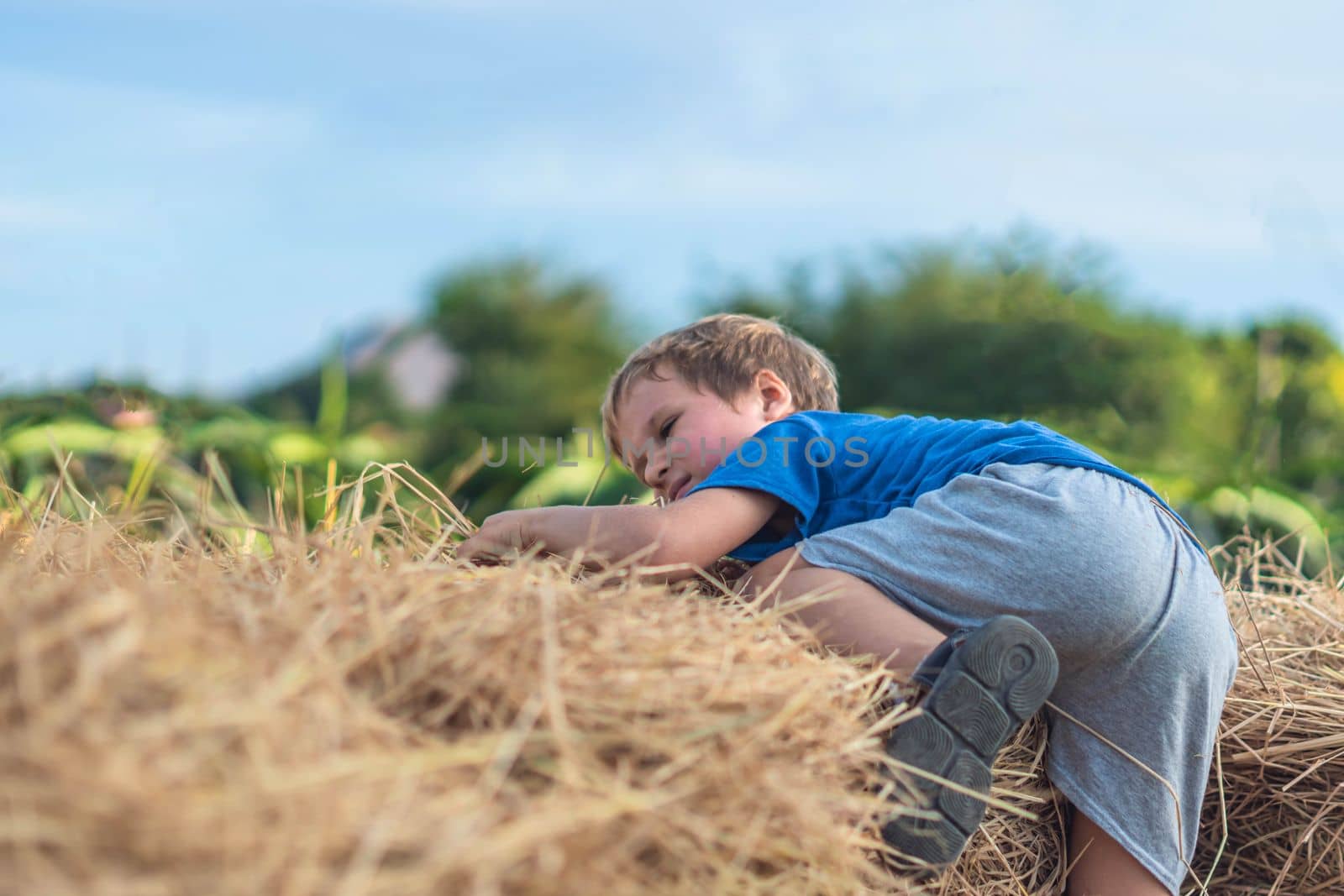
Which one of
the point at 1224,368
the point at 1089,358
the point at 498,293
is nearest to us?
the point at 1089,358

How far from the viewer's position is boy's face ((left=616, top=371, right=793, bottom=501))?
2006mm

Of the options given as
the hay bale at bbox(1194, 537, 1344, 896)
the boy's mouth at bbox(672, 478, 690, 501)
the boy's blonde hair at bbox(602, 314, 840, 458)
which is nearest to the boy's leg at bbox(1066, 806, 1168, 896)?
the hay bale at bbox(1194, 537, 1344, 896)

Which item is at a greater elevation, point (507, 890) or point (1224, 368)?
point (507, 890)

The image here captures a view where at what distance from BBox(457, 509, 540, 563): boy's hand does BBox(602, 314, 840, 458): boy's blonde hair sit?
49 centimetres

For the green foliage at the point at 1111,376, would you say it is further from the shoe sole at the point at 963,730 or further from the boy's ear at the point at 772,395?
the shoe sole at the point at 963,730

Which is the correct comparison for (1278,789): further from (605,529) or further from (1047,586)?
(605,529)

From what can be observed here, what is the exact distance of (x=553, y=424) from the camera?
9.55 metres

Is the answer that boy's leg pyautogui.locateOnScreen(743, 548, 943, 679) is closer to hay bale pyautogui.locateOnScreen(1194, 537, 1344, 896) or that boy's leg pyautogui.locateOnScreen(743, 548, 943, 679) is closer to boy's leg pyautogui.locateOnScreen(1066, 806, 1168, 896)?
boy's leg pyautogui.locateOnScreen(1066, 806, 1168, 896)

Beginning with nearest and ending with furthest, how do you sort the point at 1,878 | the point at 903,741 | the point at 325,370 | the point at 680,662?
1. the point at 1,878
2. the point at 680,662
3. the point at 903,741
4. the point at 325,370

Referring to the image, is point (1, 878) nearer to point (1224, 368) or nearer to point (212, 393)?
point (212, 393)

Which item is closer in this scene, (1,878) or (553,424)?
(1,878)

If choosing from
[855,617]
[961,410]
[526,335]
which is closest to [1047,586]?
[855,617]

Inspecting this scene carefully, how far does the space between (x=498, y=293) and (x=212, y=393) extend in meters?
13.7

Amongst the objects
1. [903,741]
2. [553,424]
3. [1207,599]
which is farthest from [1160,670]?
[553,424]
